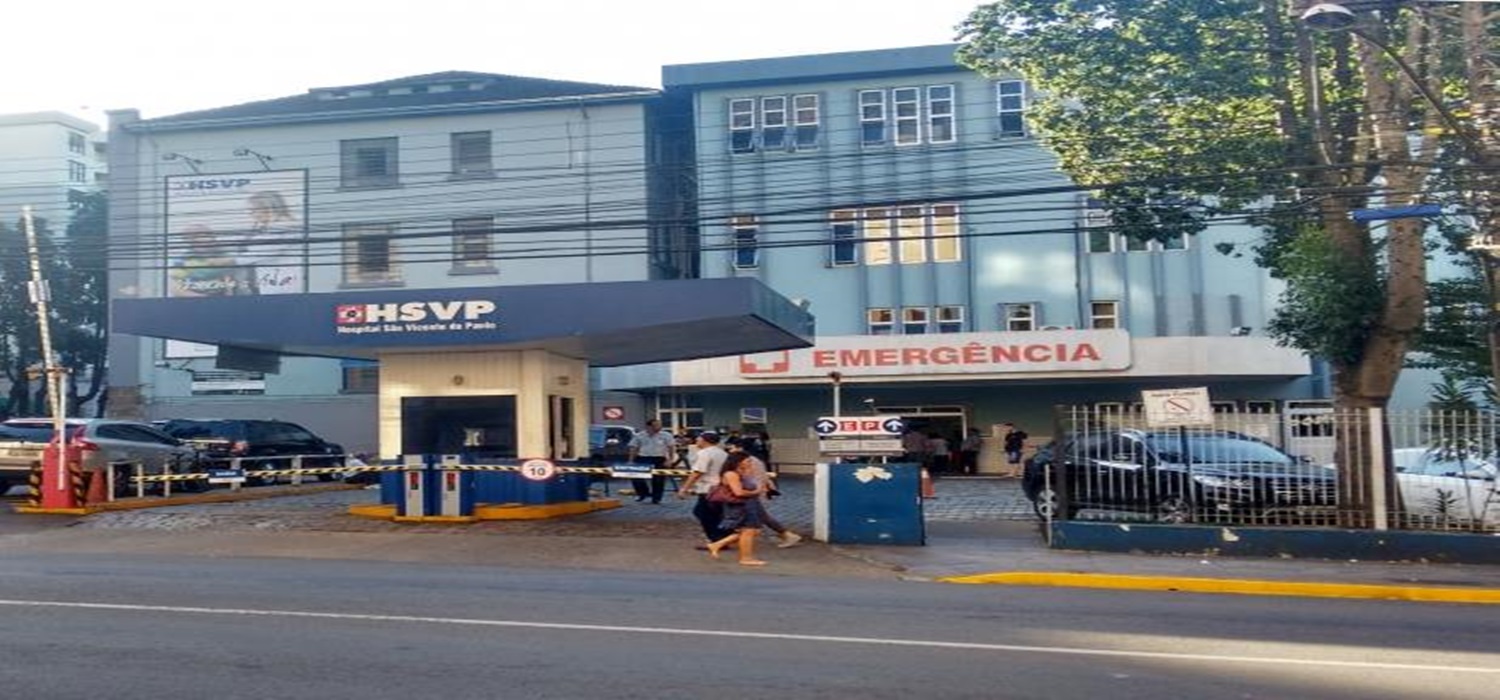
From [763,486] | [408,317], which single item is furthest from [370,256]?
[763,486]

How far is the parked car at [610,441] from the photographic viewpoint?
32938mm

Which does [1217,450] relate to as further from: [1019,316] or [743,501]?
[1019,316]

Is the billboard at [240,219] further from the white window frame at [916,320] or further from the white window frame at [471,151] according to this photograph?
the white window frame at [916,320]

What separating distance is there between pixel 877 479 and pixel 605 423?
22718 millimetres

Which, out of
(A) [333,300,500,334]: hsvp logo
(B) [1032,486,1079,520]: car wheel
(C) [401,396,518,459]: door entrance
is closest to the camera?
(B) [1032,486,1079,520]: car wheel

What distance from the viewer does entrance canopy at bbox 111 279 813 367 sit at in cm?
1797

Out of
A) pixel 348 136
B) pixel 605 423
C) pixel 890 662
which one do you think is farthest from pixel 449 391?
pixel 348 136

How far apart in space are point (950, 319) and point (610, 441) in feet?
34.4

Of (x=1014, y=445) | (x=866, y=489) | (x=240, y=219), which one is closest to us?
(x=866, y=489)

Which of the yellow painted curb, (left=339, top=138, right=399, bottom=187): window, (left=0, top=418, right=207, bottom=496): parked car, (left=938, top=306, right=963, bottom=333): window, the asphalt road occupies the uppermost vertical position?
(left=339, top=138, right=399, bottom=187): window

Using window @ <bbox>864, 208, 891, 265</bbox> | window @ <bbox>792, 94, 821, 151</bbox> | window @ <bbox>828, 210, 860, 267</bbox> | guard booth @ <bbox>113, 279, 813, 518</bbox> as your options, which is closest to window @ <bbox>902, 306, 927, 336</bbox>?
window @ <bbox>864, 208, 891, 265</bbox>

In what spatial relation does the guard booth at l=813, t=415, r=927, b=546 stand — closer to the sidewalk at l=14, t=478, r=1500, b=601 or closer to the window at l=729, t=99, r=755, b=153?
the sidewalk at l=14, t=478, r=1500, b=601

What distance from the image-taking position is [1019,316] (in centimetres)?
3775

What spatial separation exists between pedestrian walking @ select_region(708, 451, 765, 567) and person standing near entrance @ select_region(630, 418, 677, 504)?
7191 millimetres
